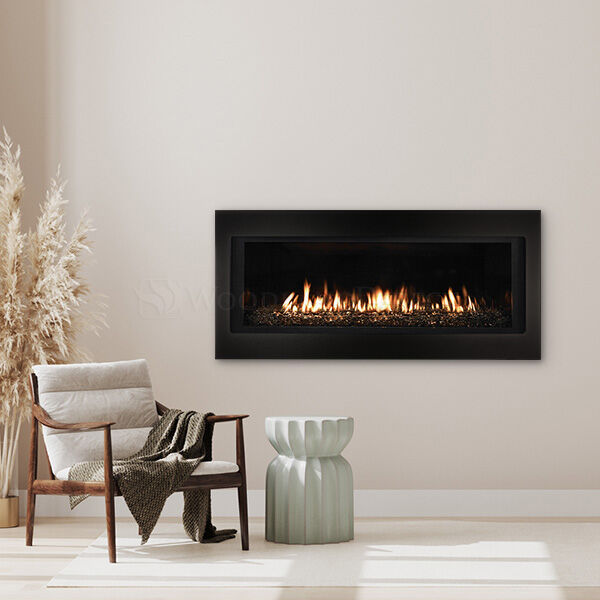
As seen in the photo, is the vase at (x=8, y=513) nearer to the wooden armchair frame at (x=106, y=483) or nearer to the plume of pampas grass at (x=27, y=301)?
the plume of pampas grass at (x=27, y=301)

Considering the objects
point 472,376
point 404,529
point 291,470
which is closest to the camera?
point 291,470

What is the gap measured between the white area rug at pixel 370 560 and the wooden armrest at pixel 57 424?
532mm

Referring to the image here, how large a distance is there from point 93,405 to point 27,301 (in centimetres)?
82

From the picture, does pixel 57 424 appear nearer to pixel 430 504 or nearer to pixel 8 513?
pixel 8 513

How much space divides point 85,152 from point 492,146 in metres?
2.21

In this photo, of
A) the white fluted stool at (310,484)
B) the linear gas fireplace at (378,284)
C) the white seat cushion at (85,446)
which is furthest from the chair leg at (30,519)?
the linear gas fireplace at (378,284)

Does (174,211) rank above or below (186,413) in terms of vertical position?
above

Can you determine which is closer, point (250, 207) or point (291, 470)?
point (291, 470)

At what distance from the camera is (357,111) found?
539 centimetres

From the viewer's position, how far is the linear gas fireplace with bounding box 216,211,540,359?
5.34m

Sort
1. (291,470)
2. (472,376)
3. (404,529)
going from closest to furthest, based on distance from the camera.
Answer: (291,470) < (404,529) < (472,376)

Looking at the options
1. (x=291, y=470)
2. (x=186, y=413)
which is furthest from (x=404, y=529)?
(x=186, y=413)

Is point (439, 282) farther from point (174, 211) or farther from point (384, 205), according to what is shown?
point (174, 211)

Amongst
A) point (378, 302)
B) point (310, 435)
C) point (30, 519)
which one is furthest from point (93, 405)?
point (378, 302)
